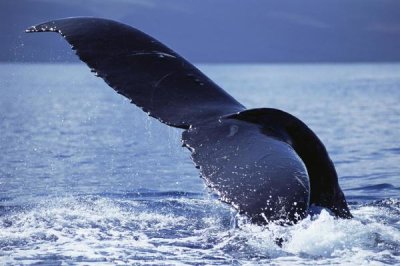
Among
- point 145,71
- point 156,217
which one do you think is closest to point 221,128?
point 145,71

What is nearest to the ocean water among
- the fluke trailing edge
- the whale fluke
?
the fluke trailing edge

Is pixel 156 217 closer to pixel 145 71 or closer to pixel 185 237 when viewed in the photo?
pixel 185 237

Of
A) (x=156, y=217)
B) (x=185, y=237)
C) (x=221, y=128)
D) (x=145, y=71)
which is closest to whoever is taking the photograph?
(x=221, y=128)

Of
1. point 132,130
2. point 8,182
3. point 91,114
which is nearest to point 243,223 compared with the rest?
point 8,182

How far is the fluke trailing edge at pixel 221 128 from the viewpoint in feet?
16.2

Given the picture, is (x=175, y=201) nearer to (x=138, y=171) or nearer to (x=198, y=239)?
(x=198, y=239)

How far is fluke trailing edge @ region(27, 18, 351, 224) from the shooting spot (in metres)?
4.93

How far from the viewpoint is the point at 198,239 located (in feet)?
23.2

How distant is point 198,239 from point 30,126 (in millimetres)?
23883

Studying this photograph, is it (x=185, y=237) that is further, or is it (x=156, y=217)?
(x=156, y=217)

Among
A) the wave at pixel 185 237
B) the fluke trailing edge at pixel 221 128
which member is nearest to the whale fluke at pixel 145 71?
the fluke trailing edge at pixel 221 128

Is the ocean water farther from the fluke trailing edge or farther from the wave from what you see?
the fluke trailing edge

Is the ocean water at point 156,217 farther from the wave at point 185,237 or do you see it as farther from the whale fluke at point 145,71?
the whale fluke at point 145,71

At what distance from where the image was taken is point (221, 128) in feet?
19.3
